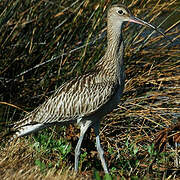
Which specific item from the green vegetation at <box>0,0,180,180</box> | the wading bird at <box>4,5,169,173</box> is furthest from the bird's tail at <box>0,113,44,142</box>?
the green vegetation at <box>0,0,180,180</box>

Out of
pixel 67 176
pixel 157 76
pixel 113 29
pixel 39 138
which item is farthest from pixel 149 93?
pixel 67 176

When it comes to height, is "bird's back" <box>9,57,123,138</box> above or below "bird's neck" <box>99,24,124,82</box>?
below

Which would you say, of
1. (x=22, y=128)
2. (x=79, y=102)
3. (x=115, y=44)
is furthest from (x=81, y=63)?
(x=22, y=128)

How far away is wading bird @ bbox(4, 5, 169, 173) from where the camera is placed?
16.8 feet

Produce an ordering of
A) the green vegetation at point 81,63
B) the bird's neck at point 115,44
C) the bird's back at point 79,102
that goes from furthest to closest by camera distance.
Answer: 1. the green vegetation at point 81,63
2. the bird's neck at point 115,44
3. the bird's back at point 79,102

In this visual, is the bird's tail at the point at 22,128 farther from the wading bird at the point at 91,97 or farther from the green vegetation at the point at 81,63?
the green vegetation at the point at 81,63

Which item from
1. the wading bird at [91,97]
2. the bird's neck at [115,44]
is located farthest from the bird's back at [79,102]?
the bird's neck at [115,44]

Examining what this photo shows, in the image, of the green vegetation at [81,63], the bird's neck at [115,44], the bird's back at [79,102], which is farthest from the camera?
the green vegetation at [81,63]

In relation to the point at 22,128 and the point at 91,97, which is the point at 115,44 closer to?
the point at 91,97

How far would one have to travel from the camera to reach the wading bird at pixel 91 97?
5.11 m

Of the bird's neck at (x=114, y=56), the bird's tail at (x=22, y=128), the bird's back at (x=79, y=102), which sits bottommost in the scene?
the bird's tail at (x=22, y=128)

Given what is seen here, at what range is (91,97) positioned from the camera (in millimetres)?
5172

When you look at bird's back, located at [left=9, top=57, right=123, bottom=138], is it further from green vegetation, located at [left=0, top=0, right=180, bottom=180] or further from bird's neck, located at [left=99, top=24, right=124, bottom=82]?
green vegetation, located at [left=0, top=0, right=180, bottom=180]

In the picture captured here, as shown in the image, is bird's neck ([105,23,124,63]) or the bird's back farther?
bird's neck ([105,23,124,63])
